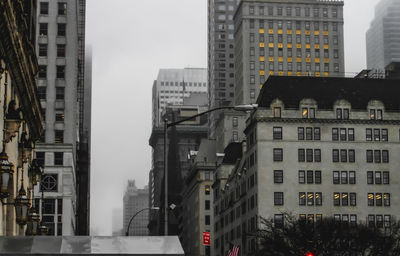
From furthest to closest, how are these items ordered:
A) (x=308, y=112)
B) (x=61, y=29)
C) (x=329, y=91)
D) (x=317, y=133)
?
(x=329, y=91), (x=308, y=112), (x=317, y=133), (x=61, y=29)

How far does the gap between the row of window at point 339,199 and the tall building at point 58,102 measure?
27.1 m

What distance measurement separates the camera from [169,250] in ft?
57.0

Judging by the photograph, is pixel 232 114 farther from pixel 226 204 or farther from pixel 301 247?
pixel 301 247

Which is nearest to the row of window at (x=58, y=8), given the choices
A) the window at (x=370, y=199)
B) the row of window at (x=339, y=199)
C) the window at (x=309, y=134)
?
the window at (x=309, y=134)

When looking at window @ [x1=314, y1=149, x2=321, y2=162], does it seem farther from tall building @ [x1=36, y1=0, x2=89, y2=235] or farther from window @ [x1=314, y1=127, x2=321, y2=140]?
tall building @ [x1=36, y1=0, x2=89, y2=235]

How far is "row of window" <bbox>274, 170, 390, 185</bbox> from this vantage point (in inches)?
4205

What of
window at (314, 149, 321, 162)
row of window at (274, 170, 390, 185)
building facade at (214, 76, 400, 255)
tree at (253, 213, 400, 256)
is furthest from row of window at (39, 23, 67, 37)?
tree at (253, 213, 400, 256)

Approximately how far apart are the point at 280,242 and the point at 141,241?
6555cm

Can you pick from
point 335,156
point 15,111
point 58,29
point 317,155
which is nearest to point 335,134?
point 335,156

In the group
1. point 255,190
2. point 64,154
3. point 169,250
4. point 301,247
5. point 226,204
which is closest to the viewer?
point 169,250

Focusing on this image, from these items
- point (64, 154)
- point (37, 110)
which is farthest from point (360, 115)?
point (37, 110)

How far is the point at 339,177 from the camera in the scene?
108 meters

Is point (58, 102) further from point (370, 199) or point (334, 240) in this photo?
point (370, 199)

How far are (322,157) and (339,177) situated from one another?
3.52 meters
